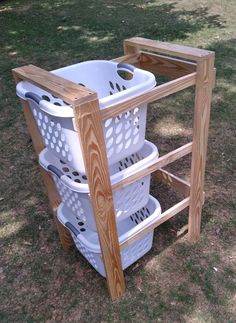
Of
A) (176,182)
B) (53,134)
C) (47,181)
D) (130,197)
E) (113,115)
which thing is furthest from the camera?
(176,182)

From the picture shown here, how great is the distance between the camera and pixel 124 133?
4.67ft

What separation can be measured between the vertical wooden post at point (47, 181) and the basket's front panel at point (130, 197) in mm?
391

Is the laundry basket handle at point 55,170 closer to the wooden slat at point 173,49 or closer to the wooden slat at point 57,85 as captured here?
the wooden slat at point 57,85

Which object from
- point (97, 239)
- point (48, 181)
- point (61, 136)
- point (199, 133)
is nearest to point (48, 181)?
point (48, 181)

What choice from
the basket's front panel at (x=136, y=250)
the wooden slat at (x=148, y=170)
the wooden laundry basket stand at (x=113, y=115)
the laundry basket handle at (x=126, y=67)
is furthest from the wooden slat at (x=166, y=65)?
the basket's front panel at (x=136, y=250)

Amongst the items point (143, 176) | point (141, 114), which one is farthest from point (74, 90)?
point (143, 176)

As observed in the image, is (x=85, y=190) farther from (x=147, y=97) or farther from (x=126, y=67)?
(x=126, y=67)

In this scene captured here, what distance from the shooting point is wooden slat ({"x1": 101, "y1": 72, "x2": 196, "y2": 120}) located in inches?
49.5

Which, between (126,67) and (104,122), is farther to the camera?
(126,67)

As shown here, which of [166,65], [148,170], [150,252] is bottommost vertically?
[150,252]

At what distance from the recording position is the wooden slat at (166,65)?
1562mm

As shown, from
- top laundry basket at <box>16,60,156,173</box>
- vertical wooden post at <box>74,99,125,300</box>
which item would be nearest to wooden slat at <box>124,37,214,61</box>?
top laundry basket at <box>16,60,156,173</box>

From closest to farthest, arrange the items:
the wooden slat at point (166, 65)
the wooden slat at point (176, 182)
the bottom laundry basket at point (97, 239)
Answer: the wooden slat at point (166, 65)
the bottom laundry basket at point (97, 239)
the wooden slat at point (176, 182)

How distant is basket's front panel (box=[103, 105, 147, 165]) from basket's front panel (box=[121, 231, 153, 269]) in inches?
20.4
